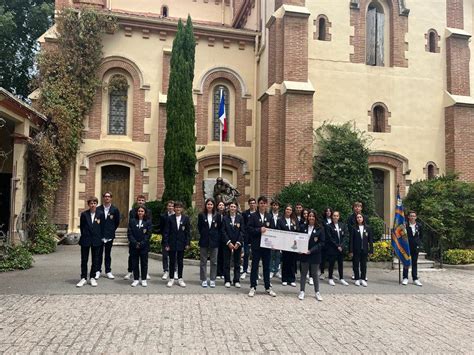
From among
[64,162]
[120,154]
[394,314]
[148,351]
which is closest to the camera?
[148,351]

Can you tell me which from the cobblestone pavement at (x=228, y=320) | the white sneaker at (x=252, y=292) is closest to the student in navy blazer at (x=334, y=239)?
the cobblestone pavement at (x=228, y=320)

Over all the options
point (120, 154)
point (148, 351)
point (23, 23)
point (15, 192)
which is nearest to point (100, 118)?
point (120, 154)

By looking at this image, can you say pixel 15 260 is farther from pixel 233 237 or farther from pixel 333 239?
pixel 333 239

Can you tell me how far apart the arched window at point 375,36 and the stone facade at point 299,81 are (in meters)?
0.17

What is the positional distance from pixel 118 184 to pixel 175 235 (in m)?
9.33

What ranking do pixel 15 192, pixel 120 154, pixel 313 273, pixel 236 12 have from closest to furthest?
pixel 313 273
pixel 15 192
pixel 120 154
pixel 236 12

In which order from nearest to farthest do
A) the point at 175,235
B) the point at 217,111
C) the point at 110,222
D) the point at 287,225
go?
1. the point at 175,235
2. the point at 110,222
3. the point at 287,225
4. the point at 217,111

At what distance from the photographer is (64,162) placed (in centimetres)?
1597

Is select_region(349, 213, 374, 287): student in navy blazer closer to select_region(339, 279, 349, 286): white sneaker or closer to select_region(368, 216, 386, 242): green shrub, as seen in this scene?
select_region(339, 279, 349, 286): white sneaker

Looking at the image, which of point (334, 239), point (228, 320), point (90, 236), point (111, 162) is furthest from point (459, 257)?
point (111, 162)

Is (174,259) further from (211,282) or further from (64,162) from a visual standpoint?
(64,162)

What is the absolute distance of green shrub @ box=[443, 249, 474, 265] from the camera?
13414 mm

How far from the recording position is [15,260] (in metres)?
10.6

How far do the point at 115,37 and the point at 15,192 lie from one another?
7.59 metres
